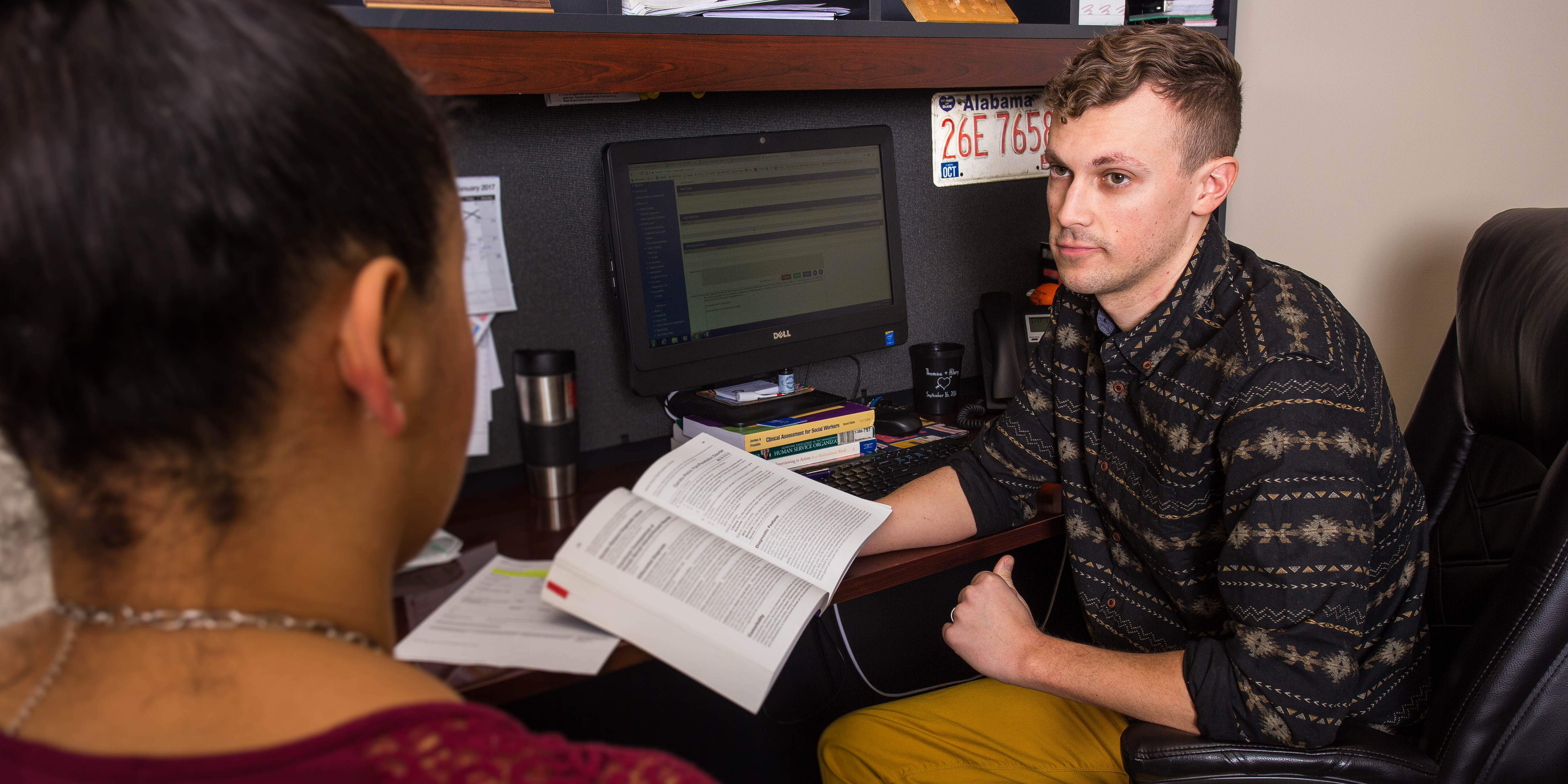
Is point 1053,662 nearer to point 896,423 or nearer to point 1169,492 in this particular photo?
point 1169,492

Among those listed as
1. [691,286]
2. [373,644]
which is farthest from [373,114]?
[691,286]

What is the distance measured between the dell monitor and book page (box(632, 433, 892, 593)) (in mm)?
278

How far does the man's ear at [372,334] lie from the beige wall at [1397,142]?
154 centimetres

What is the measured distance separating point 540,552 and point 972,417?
2.51 ft

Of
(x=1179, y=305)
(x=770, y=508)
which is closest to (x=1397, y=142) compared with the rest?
(x=1179, y=305)

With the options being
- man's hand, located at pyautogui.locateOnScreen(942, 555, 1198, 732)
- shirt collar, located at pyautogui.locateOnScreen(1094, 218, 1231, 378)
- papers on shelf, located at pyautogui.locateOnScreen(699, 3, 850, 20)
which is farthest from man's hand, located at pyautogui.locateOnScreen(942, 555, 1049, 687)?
papers on shelf, located at pyautogui.locateOnScreen(699, 3, 850, 20)

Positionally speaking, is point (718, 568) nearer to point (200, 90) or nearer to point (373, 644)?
point (373, 644)

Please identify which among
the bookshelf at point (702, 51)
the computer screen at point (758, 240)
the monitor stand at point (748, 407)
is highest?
the bookshelf at point (702, 51)

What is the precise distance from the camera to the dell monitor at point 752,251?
Answer: 4.43 ft

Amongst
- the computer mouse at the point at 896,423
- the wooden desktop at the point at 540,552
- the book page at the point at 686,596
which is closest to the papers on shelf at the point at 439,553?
the wooden desktop at the point at 540,552

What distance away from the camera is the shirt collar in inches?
43.1

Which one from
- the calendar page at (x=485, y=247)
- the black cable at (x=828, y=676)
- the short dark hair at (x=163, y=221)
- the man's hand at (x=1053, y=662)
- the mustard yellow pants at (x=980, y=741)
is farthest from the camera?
the black cable at (x=828, y=676)

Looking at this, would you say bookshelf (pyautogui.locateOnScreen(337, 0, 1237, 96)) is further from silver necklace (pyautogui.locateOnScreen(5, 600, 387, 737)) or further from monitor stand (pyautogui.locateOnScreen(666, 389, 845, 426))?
silver necklace (pyautogui.locateOnScreen(5, 600, 387, 737))

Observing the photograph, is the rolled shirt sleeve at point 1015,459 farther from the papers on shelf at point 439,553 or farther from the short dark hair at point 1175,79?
the papers on shelf at point 439,553
